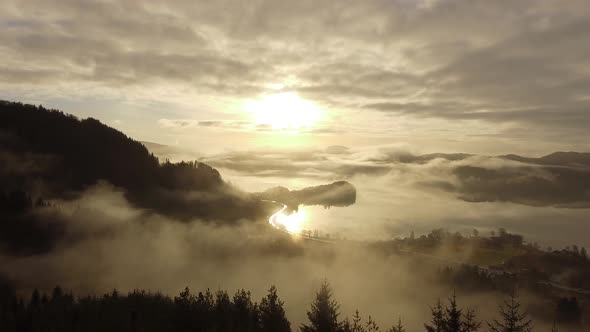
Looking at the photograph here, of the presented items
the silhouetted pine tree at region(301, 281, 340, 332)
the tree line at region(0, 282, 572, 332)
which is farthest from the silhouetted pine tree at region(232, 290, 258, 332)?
the silhouetted pine tree at region(301, 281, 340, 332)

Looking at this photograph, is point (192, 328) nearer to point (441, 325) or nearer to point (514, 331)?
point (441, 325)

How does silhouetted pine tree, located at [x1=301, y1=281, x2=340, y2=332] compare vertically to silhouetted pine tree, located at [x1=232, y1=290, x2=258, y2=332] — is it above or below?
above

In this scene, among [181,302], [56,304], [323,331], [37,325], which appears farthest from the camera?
[56,304]

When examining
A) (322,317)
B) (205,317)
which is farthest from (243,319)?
(322,317)

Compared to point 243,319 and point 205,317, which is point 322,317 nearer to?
point 205,317

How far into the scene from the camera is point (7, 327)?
126 meters

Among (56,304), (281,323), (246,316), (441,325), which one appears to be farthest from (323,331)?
(56,304)

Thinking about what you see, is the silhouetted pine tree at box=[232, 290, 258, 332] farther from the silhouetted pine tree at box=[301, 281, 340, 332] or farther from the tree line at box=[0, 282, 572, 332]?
the silhouetted pine tree at box=[301, 281, 340, 332]

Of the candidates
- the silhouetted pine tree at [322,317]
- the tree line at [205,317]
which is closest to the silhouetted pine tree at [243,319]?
the tree line at [205,317]

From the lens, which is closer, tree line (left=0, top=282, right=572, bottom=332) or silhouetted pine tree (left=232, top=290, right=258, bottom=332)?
tree line (left=0, top=282, right=572, bottom=332)

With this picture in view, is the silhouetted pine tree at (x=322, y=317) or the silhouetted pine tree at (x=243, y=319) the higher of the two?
the silhouetted pine tree at (x=322, y=317)

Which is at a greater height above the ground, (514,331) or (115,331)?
(514,331)

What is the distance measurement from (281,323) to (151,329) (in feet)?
87.5

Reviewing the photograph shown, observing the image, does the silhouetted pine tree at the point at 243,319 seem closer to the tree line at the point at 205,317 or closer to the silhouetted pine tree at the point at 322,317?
the tree line at the point at 205,317
